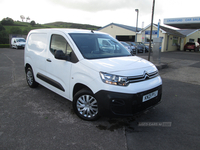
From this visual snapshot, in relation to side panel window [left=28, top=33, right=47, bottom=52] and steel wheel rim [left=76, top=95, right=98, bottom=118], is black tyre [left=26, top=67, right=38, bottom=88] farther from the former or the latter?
steel wheel rim [left=76, top=95, right=98, bottom=118]

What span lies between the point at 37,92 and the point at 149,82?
3558 mm

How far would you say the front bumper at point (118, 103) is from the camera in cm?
282

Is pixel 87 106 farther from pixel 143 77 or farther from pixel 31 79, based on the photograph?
pixel 31 79

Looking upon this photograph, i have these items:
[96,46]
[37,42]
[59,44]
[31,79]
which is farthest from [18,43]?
[96,46]

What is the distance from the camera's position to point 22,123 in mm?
3277

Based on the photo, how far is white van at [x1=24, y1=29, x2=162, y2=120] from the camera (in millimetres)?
2869

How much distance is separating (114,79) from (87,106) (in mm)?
887

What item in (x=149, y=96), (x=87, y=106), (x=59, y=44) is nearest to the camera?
(x=149, y=96)

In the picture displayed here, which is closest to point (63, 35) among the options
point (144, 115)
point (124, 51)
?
point (124, 51)

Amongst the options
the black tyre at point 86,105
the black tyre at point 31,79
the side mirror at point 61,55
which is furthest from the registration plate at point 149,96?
the black tyre at point 31,79

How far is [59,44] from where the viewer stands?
3.95 metres

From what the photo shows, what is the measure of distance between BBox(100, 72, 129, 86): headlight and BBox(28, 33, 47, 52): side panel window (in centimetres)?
237

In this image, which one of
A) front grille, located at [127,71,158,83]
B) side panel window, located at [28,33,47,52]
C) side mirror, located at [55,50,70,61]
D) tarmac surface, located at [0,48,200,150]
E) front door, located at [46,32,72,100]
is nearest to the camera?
tarmac surface, located at [0,48,200,150]

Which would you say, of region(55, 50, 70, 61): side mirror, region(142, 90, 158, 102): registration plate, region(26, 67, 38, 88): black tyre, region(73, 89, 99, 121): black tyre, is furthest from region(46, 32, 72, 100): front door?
region(142, 90, 158, 102): registration plate
